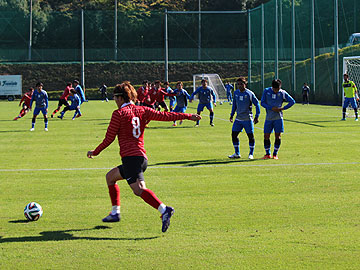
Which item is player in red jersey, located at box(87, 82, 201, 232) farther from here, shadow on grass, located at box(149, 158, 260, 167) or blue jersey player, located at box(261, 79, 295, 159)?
blue jersey player, located at box(261, 79, 295, 159)

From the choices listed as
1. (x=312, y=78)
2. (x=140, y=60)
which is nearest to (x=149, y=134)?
(x=312, y=78)

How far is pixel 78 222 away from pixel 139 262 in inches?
84.0

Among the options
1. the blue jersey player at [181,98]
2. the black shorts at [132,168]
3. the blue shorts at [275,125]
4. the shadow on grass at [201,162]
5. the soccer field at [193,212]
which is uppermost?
the blue jersey player at [181,98]

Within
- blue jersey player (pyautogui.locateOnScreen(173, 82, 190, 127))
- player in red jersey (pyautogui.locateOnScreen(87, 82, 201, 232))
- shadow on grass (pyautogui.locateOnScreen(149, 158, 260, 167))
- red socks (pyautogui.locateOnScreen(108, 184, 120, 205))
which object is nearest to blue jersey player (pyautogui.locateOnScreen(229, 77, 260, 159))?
shadow on grass (pyautogui.locateOnScreen(149, 158, 260, 167))

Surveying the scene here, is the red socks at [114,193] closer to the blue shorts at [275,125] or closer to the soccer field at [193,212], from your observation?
the soccer field at [193,212]

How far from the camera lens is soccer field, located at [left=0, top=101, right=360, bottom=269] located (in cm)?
636

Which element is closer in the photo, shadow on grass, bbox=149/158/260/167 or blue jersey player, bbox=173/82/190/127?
shadow on grass, bbox=149/158/260/167

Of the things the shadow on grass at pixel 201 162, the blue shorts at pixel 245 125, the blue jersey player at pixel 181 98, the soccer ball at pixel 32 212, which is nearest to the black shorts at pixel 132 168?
the soccer ball at pixel 32 212

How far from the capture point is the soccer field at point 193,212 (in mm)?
6363

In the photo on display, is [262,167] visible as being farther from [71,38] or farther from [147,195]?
[71,38]

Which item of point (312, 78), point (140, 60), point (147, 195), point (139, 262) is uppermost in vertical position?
point (140, 60)

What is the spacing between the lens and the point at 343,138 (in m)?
20.3

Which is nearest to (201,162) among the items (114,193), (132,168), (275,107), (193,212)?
(275,107)

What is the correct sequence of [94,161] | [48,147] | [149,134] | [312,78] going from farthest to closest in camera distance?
[312,78]
[149,134]
[48,147]
[94,161]
